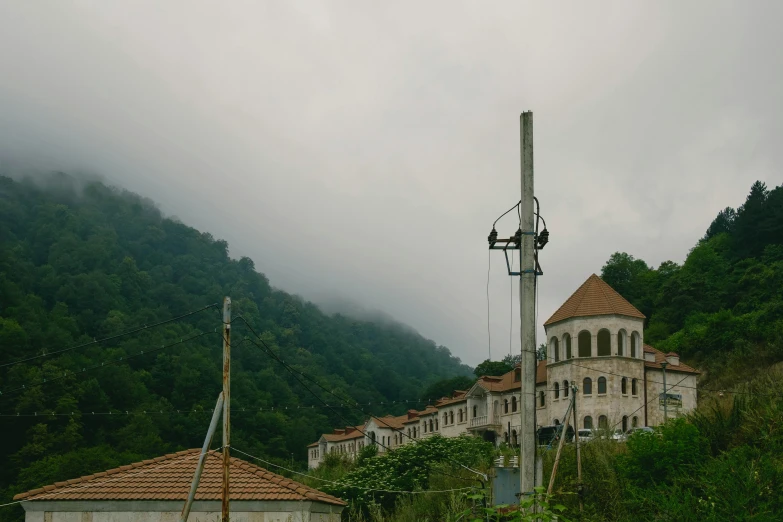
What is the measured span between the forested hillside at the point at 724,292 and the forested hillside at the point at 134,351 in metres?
38.4

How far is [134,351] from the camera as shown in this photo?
91312 mm

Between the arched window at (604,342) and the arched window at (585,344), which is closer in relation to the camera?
the arched window at (604,342)

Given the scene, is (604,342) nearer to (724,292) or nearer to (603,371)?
(603,371)

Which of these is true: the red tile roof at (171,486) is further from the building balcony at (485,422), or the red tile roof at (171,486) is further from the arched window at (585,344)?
the building balcony at (485,422)

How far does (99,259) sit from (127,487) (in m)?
108

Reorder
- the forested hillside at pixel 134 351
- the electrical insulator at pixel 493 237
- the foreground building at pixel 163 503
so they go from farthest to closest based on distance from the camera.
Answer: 1. the forested hillside at pixel 134 351
2. the foreground building at pixel 163 503
3. the electrical insulator at pixel 493 237

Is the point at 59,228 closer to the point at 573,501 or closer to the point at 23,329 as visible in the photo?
the point at 23,329

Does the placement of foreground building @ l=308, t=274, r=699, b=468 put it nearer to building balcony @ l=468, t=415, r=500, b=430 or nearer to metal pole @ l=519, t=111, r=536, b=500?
building balcony @ l=468, t=415, r=500, b=430

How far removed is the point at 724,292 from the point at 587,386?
104 feet

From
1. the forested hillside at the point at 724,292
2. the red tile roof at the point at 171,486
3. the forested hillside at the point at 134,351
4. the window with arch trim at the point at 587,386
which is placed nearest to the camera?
the red tile roof at the point at 171,486

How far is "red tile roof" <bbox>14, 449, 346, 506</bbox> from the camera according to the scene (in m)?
21.5

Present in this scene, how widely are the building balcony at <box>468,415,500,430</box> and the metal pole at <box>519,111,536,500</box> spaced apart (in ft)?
197

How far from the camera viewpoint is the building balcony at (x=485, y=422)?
72062 millimetres

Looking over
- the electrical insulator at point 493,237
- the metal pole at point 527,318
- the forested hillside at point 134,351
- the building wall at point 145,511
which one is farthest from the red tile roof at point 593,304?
the metal pole at point 527,318
